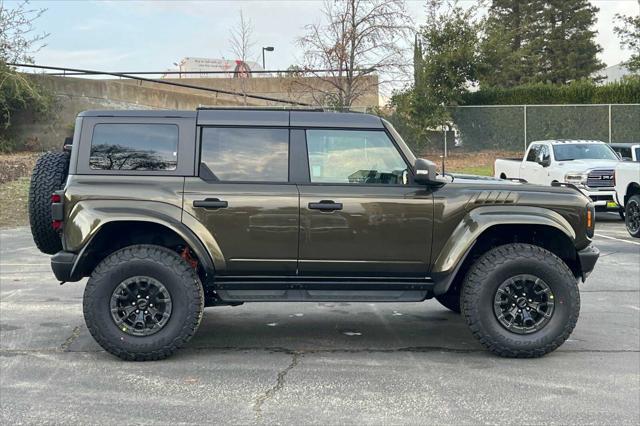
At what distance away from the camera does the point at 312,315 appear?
6.79 metres

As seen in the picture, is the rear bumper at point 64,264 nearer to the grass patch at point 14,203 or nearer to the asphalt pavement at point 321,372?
the asphalt pavement at point 321,372

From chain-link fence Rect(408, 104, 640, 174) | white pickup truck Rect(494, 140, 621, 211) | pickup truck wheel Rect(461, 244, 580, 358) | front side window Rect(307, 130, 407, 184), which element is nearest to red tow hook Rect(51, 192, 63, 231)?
front side window Rect(307, 130, 407, 184)

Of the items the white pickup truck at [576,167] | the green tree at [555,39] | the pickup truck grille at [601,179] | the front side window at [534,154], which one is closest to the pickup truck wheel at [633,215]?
the white pickup truck at [576,167]

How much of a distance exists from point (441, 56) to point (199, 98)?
1052cm

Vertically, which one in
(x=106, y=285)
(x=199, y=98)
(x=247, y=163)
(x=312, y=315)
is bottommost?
(x=312, y=315)

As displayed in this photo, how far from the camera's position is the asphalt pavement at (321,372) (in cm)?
415

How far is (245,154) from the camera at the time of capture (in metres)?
5.33

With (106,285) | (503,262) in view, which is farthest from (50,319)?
(503,262)

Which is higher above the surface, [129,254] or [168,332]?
[129,254]

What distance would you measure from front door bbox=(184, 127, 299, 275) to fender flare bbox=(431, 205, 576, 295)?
1.19 meters

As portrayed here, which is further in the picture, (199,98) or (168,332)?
(199,98)

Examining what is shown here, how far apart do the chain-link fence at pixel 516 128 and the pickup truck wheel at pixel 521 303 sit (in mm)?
19092

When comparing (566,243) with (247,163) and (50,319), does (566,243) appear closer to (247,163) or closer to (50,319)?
(247,163)

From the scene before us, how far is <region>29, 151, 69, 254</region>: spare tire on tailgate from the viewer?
5312mm
